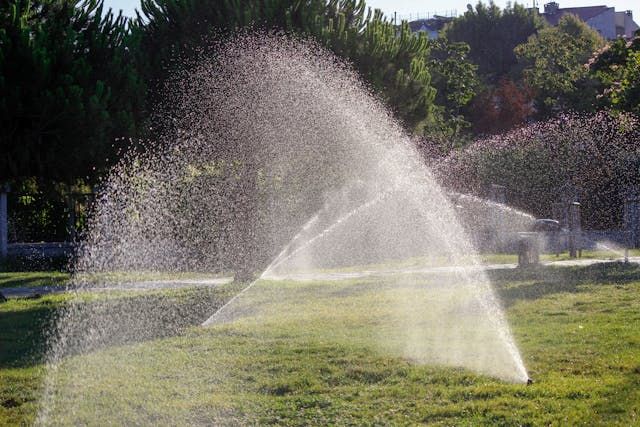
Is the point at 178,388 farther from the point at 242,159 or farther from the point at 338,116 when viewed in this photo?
the point at 338,116

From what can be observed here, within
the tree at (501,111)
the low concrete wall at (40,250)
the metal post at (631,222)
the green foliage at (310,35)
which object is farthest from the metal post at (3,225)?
the tree at (501,111)

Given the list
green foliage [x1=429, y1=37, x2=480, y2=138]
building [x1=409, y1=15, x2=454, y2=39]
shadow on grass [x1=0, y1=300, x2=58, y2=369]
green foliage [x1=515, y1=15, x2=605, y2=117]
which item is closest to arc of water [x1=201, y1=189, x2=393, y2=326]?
shadow on grass [x1=0, y1=300, x2=58, y2=369]

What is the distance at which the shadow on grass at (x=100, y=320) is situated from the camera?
888 cm

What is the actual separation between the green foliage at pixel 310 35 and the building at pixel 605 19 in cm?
5537

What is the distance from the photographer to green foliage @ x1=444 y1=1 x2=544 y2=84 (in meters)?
58.6

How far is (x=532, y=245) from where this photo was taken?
16500 millimetres

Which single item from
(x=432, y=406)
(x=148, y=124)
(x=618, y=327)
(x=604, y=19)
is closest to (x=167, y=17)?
(x=148, y=124)

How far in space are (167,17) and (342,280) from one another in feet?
20.1

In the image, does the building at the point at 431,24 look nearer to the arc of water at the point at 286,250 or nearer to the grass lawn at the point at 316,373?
the arc of water at the point at 286,250

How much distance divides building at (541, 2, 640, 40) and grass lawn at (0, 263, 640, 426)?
212 ft

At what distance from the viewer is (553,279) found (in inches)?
556

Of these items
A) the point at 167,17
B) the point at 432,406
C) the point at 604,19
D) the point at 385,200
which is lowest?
the point at 432,406

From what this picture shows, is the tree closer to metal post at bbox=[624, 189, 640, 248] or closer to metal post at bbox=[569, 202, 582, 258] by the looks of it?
metal post at bbox=[624, 189, 640, 248]

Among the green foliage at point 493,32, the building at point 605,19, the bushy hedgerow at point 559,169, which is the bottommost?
the bushy hedgerow at point 559,169
